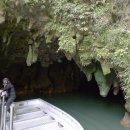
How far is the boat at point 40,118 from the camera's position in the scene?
7.17 meters

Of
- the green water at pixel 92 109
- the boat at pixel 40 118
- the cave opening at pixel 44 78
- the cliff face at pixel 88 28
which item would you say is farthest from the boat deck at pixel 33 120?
the cave opening at pixel 44 78

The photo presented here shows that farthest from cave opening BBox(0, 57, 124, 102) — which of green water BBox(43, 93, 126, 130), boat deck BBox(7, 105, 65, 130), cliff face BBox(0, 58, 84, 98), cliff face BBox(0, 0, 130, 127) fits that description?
boat deck BBox(7, 105, 65, 130)

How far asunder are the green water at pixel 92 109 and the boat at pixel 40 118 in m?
1.49

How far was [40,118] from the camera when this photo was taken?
774cm

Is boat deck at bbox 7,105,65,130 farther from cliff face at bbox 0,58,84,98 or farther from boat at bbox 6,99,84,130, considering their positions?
cliff face at bbox 0,58,84,98

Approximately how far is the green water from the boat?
4.89 ft

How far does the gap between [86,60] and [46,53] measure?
12.0ft

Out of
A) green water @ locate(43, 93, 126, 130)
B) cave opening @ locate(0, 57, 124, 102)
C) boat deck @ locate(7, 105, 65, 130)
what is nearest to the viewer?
boat deck @ locate(7, 105, 65, 130)

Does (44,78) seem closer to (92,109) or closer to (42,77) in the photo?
(42,77)

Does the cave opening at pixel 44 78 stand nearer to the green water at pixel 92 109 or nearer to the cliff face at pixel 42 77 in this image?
the cliff face at pixel 42 77

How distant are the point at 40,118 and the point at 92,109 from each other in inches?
151

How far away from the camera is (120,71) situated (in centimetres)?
736

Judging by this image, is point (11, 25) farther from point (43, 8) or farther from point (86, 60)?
point (86, 60)

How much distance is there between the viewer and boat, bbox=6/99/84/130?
7.17 m
